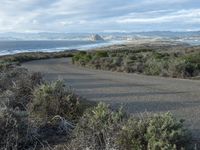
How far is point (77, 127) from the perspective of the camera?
8484mm

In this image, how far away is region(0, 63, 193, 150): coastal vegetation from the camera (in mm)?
7285

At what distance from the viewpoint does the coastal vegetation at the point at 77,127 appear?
7285mm

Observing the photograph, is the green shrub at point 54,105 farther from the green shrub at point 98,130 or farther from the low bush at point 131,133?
the low bush at point 131,133

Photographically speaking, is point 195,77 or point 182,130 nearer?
point 182,130

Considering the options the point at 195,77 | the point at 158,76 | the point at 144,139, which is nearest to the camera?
the point at 144,139

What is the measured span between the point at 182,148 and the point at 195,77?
17.0 meters

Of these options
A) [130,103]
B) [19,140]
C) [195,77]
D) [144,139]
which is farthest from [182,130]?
[195,77]

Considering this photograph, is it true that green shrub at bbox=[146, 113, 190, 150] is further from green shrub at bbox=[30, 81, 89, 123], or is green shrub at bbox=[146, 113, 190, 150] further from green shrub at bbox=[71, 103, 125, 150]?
green shrub at bbox=[30, 81, 89, 123]

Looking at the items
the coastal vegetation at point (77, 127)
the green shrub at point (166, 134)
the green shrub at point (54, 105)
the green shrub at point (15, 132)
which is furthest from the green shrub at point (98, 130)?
the green shrub at point (54, 105)

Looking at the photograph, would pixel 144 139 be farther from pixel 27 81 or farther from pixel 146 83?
pixel 146 83

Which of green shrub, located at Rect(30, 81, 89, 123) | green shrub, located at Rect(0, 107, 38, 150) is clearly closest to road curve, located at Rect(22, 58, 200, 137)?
green shrub, located at Rect(30, 81, 89, 123)

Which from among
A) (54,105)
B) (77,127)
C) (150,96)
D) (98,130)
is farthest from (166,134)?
(150,96)

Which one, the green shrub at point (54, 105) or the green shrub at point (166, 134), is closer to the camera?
the green shrub at point (166, 134)

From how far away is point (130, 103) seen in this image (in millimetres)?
14625
